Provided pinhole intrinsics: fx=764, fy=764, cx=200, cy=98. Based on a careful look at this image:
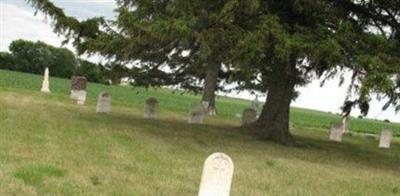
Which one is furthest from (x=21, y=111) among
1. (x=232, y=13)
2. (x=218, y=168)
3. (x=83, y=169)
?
(x=218, y=168)

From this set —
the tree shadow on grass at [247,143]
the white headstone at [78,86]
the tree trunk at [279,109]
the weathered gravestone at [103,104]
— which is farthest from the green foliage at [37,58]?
the tree trunk at [279,109]

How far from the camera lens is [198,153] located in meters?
16.3

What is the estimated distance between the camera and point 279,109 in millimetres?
22844

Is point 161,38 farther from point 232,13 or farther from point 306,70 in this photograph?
point 306,70

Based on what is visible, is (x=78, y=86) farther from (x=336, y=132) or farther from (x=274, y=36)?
(x=274, y=36)

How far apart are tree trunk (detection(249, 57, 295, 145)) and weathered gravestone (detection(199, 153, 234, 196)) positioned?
43.0 ft

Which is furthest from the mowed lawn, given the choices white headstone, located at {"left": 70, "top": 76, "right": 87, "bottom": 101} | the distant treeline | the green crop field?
Answer: the distant treeline

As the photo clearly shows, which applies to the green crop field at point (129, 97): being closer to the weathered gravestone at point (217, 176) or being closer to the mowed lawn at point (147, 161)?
the mowed lawn at point (147, 161)

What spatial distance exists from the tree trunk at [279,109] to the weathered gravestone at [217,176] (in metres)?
13.1

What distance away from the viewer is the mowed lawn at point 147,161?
35.2ft

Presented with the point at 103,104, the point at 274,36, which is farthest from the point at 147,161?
the point at 103,104

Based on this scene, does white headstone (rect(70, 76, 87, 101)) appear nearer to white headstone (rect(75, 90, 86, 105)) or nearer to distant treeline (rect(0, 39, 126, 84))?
white headstone (rect(75, 90, 86, 105))

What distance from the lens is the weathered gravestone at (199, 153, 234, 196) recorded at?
9094 millimetres

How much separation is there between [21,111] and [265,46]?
7535 mm
